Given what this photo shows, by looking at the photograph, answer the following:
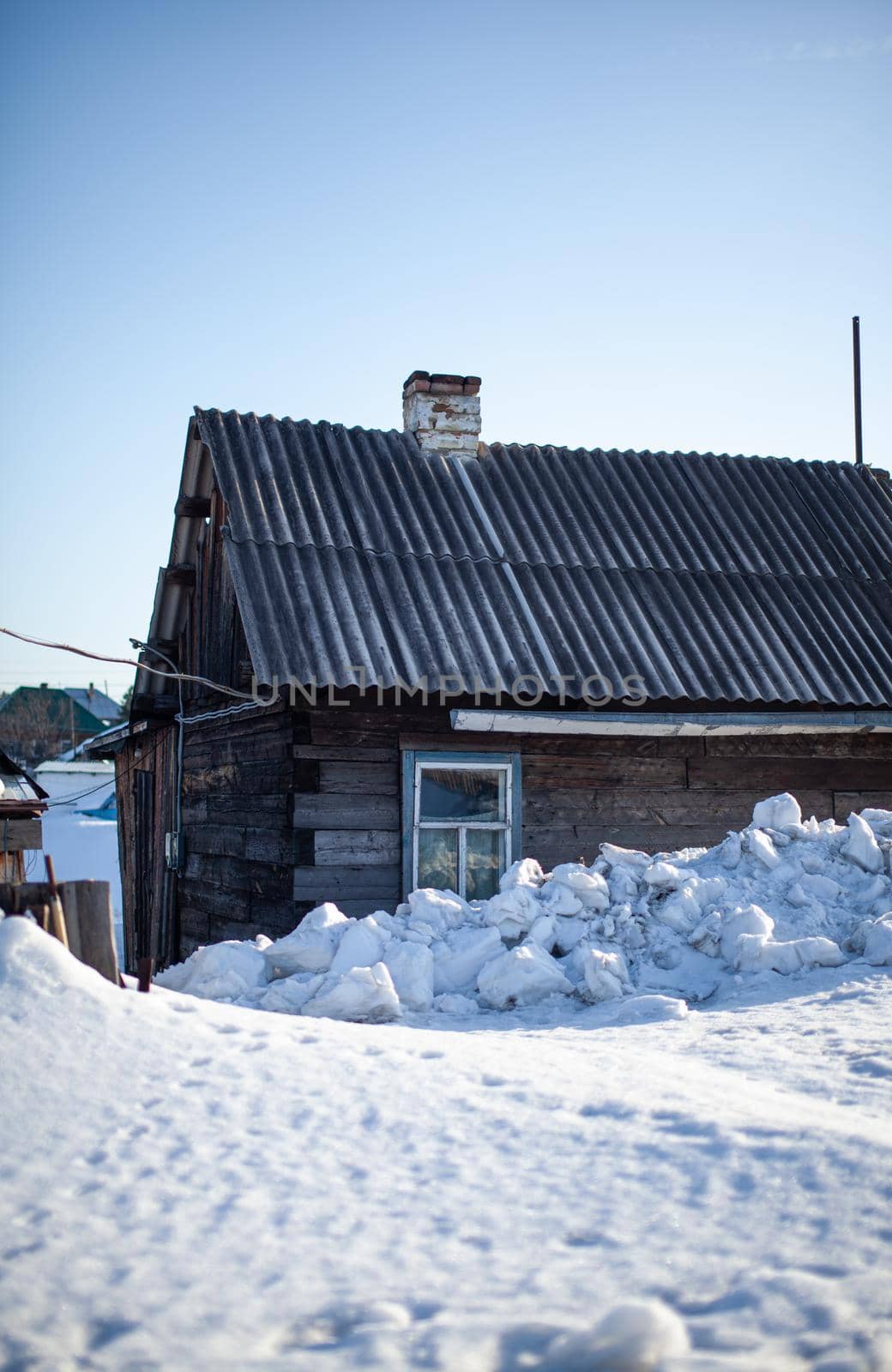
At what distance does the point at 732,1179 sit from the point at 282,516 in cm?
813

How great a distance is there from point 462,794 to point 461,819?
213 mm

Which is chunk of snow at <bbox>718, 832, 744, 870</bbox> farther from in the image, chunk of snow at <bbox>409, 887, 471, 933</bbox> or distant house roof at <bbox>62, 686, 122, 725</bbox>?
distant house roof at <bbox>62, 686, 122, 725</bbox>

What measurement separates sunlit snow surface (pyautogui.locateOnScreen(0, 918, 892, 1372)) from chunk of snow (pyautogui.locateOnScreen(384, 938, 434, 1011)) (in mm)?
1596

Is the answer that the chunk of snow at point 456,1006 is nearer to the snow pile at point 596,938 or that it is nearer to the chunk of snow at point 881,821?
the snow pile at point 596,938

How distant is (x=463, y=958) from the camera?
6.82m

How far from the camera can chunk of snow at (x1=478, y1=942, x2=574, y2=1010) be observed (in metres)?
6.54

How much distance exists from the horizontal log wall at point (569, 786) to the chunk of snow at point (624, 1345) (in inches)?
257

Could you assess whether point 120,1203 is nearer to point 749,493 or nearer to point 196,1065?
point 196,1065

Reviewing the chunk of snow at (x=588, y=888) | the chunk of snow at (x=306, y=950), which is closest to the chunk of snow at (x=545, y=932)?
the chunk of snow at (x=588, y=888)

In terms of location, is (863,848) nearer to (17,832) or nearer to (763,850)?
(763,850)

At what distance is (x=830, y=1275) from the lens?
2.92 metres

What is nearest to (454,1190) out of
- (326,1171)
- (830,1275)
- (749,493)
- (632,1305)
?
(326,1171)

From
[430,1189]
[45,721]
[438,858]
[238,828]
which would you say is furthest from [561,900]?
[45,721]

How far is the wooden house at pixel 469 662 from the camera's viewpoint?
939 cm
